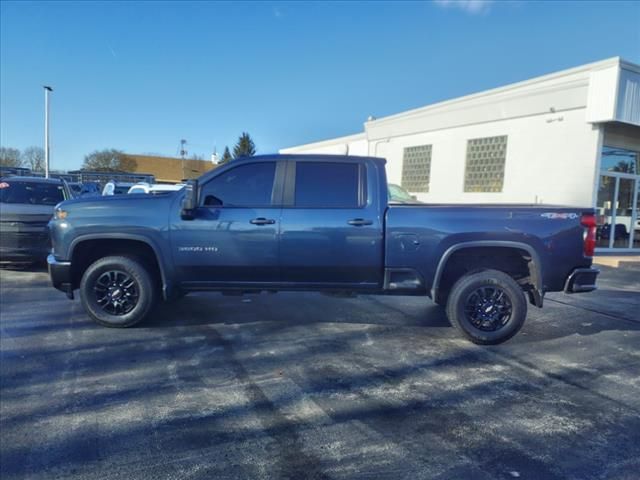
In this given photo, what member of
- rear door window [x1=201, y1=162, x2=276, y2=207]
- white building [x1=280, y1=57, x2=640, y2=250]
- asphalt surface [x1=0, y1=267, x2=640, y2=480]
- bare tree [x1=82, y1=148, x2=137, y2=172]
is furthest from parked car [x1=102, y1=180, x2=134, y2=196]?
bare tree [x1=82, y1=148, x2=137, y2=172]

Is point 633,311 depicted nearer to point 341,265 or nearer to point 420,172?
point 341,265

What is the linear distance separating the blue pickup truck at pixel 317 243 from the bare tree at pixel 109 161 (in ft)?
200

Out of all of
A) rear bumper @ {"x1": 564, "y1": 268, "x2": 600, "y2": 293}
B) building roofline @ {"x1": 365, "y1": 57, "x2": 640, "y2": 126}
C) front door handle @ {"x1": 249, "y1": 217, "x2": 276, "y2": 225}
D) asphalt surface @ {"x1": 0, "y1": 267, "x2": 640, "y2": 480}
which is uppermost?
building roofline @ {"x1": 365, "y1": 57, "x2": 640, "y2": 126}

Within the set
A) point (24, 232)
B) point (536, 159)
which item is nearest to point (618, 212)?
point (536, 159)

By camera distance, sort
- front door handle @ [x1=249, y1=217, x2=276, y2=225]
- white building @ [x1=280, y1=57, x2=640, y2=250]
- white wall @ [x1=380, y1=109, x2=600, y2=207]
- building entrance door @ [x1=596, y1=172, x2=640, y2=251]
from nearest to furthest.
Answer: front door handle @ [x1=249, y1=217, x2=276, y2=225] < white building @ [x1=280, y1=57, x2=640, y2=250] < white wall @ [x1=380, y1=109, x2=600, y2=207] < building entrance door @ [x1=596, y1=172, x2=640, y2=251]

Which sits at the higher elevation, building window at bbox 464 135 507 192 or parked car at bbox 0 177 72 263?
building window at bbox 464 135 507 192

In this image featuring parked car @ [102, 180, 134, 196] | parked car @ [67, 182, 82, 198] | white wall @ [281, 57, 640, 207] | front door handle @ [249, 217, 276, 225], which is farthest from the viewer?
parked car @ [102, 180, 134, 196]

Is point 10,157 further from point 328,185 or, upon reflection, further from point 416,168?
point 328,185

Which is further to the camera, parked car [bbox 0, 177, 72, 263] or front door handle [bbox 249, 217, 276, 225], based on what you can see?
parked car [bbox 0, 177, 72, 263]

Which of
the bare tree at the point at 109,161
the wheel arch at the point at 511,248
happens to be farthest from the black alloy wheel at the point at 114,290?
the bare tree at the point at 109,161

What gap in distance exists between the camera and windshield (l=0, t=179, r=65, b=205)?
30.5 feet

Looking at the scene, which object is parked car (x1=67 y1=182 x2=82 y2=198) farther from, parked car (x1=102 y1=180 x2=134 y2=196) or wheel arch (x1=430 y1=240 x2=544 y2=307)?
wheel arch (x1=430 y1=240 x2=544 y2=307)

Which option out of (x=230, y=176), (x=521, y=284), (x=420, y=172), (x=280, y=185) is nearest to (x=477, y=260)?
(x=521, y=284)

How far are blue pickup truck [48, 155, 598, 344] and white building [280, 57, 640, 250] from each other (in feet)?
22.3
